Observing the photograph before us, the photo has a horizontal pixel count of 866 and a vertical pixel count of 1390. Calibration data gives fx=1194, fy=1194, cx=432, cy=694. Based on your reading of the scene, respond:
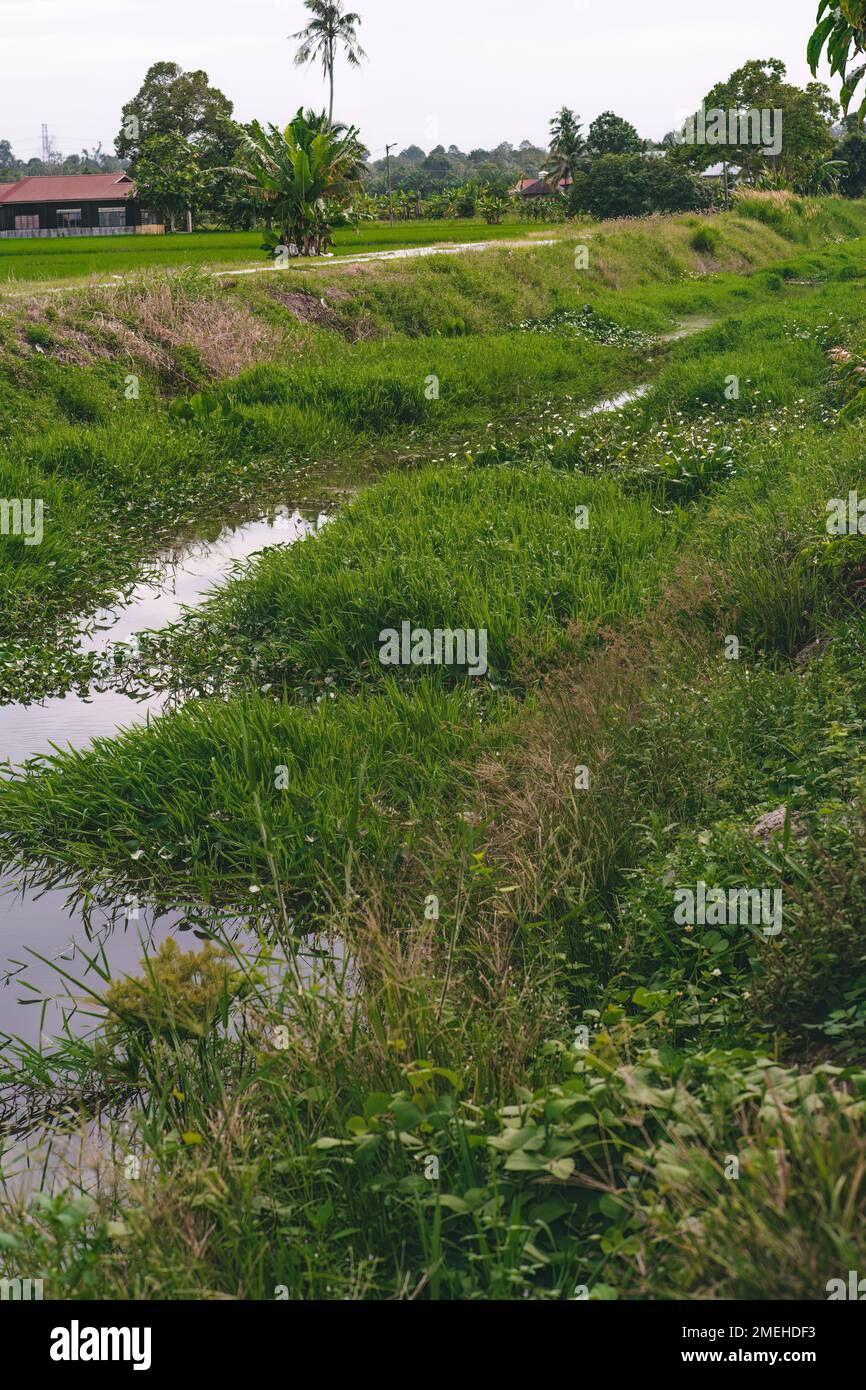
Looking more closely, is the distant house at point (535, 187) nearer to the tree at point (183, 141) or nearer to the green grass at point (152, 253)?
the tree at point (183, 141)

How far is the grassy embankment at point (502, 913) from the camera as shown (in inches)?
93.8

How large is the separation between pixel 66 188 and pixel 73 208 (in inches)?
51.2

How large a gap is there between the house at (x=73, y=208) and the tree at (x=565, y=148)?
87.3 ft

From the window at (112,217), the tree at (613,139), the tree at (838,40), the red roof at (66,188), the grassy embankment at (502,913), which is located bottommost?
the grassy embankment at (502,913)

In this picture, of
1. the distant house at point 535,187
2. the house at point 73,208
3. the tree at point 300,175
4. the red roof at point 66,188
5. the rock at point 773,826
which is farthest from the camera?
the distant house at point 535,187

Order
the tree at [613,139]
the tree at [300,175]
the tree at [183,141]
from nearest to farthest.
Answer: the tree at [300,175]
the tree at [183,141]
the tree at [613,139]

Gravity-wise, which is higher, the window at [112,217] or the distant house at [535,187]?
the distant house at [535,187]

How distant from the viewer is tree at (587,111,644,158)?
6700 centimetres

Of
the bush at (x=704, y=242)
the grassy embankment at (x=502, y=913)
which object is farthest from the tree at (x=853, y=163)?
the grassy embankment at (x=502, y=913)

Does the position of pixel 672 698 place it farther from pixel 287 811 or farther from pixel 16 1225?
pixel 16 1225

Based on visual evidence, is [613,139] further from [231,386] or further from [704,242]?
[231,386]

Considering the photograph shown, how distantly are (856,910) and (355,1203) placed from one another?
145 centimetres

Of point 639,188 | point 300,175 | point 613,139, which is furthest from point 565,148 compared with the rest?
point 300,175

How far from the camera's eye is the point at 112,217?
59.8m
